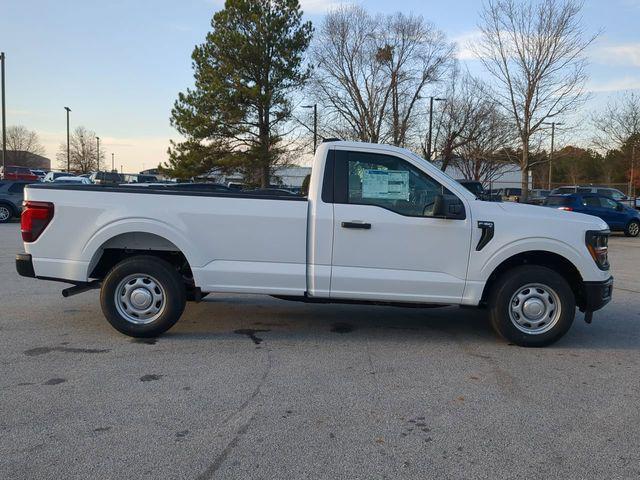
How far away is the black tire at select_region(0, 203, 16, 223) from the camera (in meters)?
21.5

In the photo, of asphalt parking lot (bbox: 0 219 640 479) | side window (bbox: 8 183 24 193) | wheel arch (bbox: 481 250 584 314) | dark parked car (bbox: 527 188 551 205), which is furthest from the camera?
dark parked car (bbox: 527 188 551 205)

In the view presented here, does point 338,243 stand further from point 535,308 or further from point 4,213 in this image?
point 4,213

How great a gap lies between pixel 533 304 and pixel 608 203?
677 inches

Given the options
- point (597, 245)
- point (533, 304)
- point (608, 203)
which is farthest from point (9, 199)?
point (608, 203)

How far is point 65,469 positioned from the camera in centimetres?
320

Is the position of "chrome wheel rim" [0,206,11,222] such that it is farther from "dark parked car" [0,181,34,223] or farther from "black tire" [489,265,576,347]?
"black tire" [489,265,576,347]

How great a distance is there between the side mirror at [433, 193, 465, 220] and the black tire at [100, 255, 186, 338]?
268cm

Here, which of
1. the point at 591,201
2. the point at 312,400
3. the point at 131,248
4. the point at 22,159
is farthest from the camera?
the point at 22,159

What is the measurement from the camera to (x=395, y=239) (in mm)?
5523

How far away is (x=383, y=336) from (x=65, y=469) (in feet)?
11.9

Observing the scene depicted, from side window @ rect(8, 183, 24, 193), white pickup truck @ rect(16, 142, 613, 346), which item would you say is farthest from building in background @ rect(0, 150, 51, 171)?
white pickup truck @ rect(16, 142, 613, 346)

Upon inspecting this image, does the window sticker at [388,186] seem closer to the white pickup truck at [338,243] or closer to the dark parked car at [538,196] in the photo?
the white pickup truck at [338,243]

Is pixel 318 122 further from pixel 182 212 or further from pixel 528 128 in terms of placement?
pixel 182 212

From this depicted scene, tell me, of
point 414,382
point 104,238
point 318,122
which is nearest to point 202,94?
point 318,122
